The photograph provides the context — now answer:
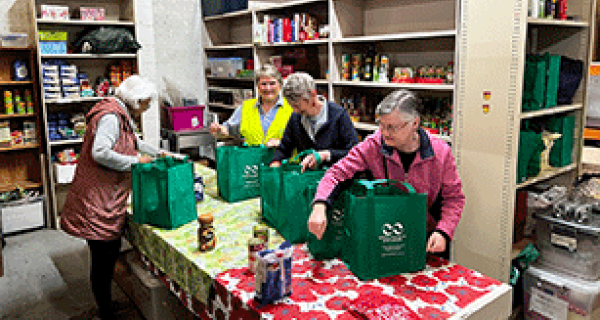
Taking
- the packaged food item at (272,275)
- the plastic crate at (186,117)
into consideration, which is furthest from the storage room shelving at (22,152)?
the packaged food item at (272,275)

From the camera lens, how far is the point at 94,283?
8.98 feet

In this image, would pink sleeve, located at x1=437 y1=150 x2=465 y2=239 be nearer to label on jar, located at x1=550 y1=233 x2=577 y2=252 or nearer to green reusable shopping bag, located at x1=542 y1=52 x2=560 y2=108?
label on jar, located at x1=550 y1=233 x2=577 y2=252

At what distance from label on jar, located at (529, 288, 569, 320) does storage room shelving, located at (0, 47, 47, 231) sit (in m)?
4.63

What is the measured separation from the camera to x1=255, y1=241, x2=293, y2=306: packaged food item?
150cm

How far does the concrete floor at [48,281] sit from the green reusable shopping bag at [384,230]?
6.58 ft

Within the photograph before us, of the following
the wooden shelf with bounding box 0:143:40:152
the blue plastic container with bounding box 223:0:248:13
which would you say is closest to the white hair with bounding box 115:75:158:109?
the wooden shelf with bounding box 0:143:40:152

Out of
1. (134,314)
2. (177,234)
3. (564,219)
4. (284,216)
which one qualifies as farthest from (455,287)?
(134,314)

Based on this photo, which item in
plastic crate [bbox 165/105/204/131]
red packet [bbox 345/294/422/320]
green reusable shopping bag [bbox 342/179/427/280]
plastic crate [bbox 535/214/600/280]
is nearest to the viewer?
red packet [bbox 345/294/422/320]

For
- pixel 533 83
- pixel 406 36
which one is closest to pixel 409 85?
pixel 406 36

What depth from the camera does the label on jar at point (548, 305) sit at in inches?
111

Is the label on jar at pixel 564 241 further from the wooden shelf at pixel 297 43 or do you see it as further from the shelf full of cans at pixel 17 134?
the shelf full of cans at pixel 17 134

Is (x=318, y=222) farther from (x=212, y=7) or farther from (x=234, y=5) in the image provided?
(x=212, y=7)

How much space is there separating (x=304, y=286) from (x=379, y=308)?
293 millimetres

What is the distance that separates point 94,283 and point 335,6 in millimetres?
2971
